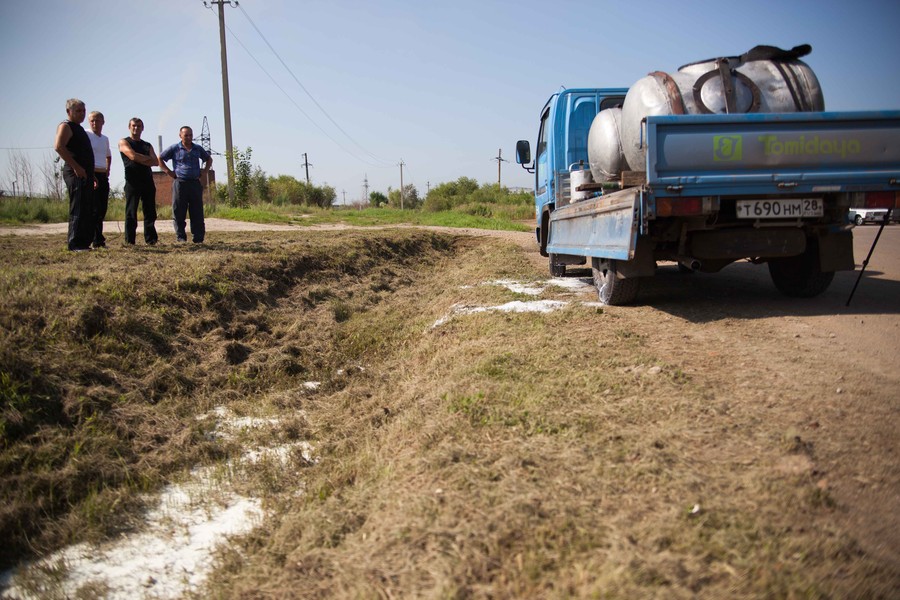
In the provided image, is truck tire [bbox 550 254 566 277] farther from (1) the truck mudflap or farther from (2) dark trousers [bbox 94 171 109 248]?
(2) dark trousers [bbox 94 171 109 248]

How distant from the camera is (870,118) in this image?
15.0 feet

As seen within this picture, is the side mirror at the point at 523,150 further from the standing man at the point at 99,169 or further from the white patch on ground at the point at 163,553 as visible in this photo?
the white patch on ground at the point at 163,553

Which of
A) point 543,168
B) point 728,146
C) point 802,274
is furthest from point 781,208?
point 543,168

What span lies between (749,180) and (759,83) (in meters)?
1.11

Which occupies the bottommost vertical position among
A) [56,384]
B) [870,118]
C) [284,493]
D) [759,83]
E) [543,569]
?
[284,493]

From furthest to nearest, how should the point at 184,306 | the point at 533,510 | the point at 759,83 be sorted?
the point at 184,306 → the point at 759,83 → the point at 533,510

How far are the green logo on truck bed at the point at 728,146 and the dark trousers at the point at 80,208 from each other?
676 centimetres

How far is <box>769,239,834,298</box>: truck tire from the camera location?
544 centimetres

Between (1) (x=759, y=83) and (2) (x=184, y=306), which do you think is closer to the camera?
(1) (x=759, y=83)

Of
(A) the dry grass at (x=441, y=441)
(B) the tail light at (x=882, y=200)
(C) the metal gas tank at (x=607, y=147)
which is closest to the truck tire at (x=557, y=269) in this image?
(C) the metal gas tank at (x=607, y=147)

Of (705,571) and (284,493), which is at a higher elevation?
(705,571)

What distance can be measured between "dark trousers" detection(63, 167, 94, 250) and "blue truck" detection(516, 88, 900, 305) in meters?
5.94

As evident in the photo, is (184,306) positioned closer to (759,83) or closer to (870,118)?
(759,83)

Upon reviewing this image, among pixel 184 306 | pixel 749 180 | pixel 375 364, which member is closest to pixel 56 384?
pixel 184 306
